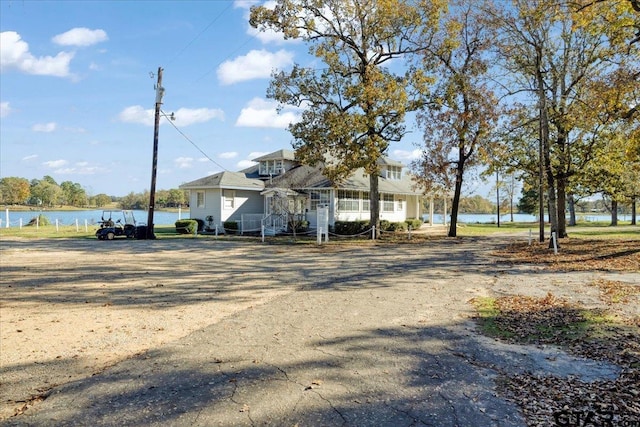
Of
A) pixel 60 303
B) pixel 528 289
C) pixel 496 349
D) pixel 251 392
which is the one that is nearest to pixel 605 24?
pixel 528 289

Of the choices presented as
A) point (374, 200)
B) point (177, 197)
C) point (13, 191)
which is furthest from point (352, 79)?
point (13, 191)

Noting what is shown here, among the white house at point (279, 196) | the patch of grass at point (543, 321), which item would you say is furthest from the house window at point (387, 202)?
the patch of grass at point (543, 321)

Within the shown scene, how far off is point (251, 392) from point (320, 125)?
19.4 metres

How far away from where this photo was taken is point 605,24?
1552 centimetres

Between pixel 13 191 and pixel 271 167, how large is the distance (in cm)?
6026

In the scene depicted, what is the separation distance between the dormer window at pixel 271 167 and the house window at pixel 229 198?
495cm

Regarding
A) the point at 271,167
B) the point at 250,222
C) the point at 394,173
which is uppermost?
the point at 271,167

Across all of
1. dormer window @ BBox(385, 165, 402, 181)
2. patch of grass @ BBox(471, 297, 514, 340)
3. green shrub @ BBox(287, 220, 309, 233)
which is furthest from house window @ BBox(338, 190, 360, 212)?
patch of grass @ BBox(471, 297, 514, 340)

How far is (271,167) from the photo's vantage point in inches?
1362

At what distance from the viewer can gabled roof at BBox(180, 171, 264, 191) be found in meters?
29.1

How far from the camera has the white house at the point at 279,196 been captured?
29.0 meters

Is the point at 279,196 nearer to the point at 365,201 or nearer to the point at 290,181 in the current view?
the point at 290,181

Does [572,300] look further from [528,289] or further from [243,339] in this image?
[243,339]

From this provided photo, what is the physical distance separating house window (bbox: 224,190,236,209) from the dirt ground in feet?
39.7
